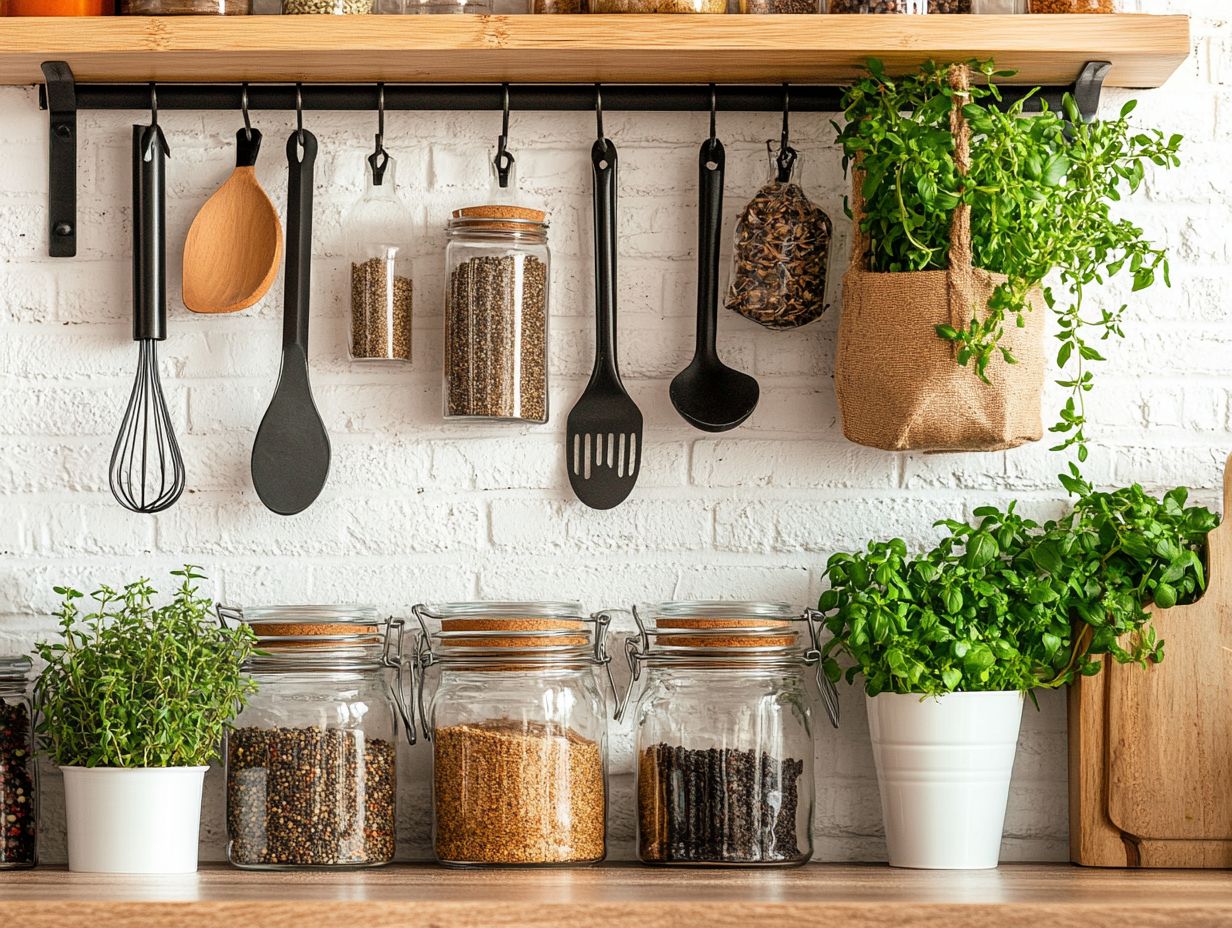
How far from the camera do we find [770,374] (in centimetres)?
146

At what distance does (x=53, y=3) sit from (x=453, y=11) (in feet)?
1.28

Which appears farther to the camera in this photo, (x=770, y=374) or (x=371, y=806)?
(x=770, y=374)

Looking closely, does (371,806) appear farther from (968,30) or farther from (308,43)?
(968,30)

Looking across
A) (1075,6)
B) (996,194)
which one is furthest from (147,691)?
(1075,6)

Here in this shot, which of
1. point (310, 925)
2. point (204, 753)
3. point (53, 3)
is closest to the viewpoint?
point (310, 925)

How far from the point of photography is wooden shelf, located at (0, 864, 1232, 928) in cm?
103

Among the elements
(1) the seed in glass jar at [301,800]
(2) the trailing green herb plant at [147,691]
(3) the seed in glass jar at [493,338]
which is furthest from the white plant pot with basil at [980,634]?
(2) the trailing green herb plant at [147,691]

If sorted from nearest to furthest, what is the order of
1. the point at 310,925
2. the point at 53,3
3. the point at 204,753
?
the point at 310,925
the point at 204,753
the point at 53,3

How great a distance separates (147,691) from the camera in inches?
48.8

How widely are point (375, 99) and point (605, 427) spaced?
421mm

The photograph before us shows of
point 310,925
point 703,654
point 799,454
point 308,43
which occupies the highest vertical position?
point 308,43

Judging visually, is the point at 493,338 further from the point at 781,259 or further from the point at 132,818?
the point at 132,818

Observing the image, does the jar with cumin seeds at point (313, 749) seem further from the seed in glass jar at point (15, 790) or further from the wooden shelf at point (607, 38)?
the wooden shelf at point (607, 38)

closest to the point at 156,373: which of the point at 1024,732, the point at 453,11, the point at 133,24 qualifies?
the point at 133,24
